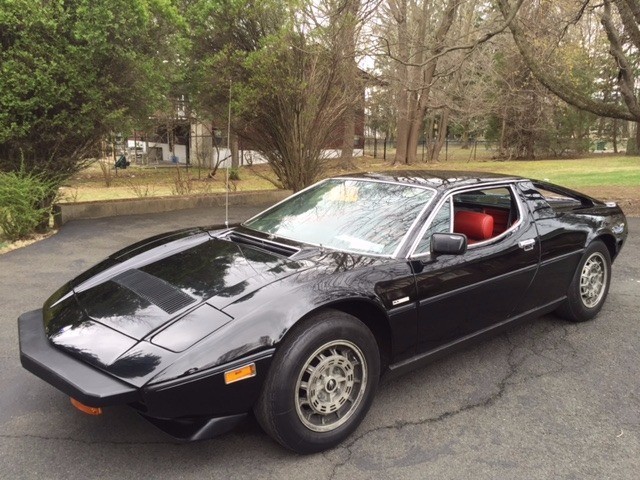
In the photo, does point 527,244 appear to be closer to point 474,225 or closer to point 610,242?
point 474,225

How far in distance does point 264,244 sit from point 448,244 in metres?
1.20

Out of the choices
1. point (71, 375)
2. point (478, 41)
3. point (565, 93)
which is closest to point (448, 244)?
point (71, 375)

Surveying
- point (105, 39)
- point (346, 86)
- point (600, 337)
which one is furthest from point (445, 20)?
point (600, 337)

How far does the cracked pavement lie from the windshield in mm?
929

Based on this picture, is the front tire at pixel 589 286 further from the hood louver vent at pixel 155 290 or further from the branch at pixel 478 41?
the branch at pixel 478 41

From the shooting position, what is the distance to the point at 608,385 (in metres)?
3.45

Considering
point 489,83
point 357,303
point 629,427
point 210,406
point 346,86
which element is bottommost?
point 629,427

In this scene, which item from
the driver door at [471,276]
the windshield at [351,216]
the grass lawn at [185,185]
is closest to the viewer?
the driver door at [471,276]

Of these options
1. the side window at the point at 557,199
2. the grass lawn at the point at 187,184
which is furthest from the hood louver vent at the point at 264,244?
the grass lawn at the point at 187,184

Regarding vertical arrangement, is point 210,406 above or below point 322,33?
below

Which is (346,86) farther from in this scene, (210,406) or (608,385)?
(210,406)

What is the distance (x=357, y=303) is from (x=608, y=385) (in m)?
1.97

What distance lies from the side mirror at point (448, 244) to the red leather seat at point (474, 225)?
33.3 inches

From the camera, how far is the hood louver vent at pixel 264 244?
3.20 meters
